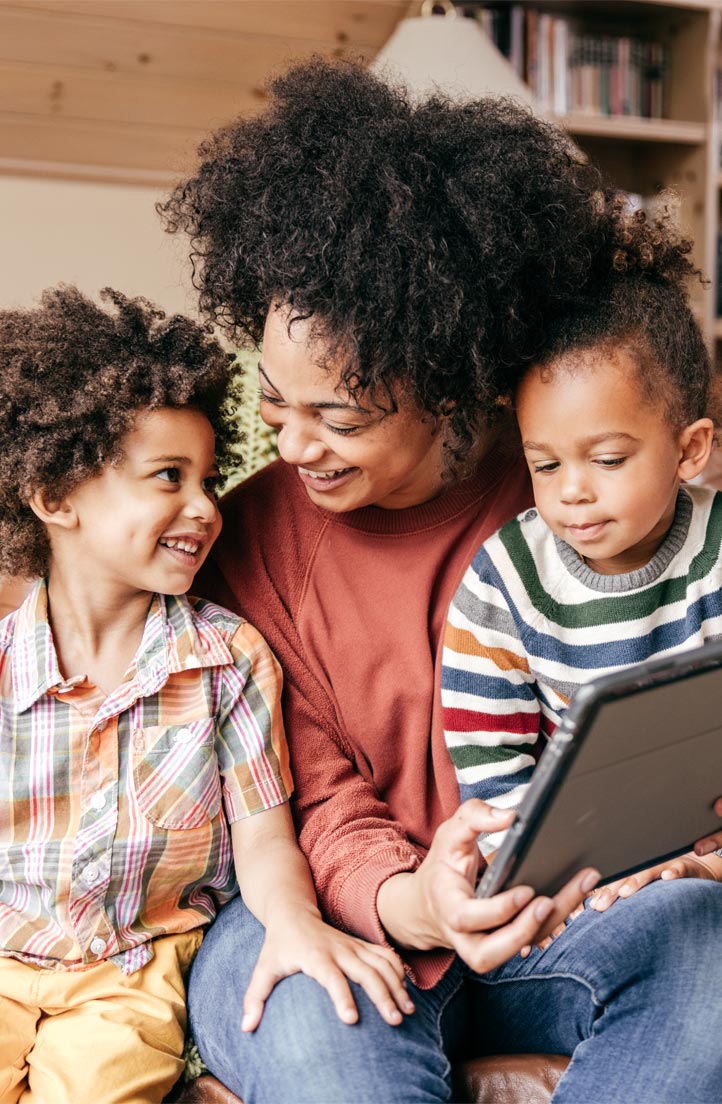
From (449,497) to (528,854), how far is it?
48 cm

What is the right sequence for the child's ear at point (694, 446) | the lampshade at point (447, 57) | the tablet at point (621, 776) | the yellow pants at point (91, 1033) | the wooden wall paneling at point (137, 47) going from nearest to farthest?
the tablet at point (621, 776), the yellow pants at point (91, 1033), the child's ear at point (694, 446), the lampshade at point (447, 57), the wooden wall paneling at point (137, 47)

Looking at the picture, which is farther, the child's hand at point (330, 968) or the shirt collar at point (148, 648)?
the shirt collar at point (148, 648)

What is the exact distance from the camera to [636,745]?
0.77m

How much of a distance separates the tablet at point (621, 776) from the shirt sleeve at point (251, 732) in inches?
13.1

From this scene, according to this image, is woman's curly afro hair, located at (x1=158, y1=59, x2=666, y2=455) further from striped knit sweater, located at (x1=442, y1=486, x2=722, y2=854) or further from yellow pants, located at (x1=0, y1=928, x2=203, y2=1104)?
yellow pants, located at (x1=0, y1=928, x2=203, y2=1104)

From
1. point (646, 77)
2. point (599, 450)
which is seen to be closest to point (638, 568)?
point (599, 450)

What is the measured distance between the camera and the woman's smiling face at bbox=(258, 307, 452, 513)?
3.33 ft

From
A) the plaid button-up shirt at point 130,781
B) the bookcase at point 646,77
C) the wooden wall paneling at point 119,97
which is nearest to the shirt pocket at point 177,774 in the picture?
the plaid button-up shirt at point 130,781

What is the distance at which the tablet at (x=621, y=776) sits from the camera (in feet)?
2.36

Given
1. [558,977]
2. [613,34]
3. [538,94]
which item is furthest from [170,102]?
[558,977]

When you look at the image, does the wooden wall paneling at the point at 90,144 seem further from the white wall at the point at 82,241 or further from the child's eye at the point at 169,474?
the child's eye at the point at 169,474

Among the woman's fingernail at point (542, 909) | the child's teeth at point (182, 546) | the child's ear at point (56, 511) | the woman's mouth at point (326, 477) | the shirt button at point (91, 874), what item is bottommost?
the shirt button at point (91, 874)

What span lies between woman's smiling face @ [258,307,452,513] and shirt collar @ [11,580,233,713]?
0.60ft

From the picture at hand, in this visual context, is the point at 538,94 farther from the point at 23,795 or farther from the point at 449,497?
the point at 23,795
